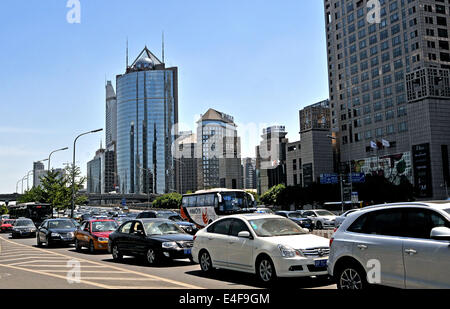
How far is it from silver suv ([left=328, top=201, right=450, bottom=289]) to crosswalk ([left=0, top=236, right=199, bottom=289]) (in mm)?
3407

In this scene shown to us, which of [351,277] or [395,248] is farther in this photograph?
[351,277]

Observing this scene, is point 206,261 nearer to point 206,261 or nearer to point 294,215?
point 206,261

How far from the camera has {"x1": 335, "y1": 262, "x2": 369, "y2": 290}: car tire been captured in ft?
23.9

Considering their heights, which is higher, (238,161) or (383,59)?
(383,59)

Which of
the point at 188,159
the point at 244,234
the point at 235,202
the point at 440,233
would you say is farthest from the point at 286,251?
the point at 188,159

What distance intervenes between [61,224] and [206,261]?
47.6 feet

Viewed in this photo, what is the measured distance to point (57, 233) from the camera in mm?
22250

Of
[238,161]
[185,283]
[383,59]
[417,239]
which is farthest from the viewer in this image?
[238,161]

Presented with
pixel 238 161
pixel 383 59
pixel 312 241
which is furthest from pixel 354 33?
pixel 312 241

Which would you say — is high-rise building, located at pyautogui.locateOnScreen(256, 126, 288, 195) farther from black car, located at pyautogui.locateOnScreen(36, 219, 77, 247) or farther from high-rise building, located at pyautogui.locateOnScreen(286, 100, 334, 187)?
black car, located at pyautogui.locateOnScreen(36, 219, 77, 247)
